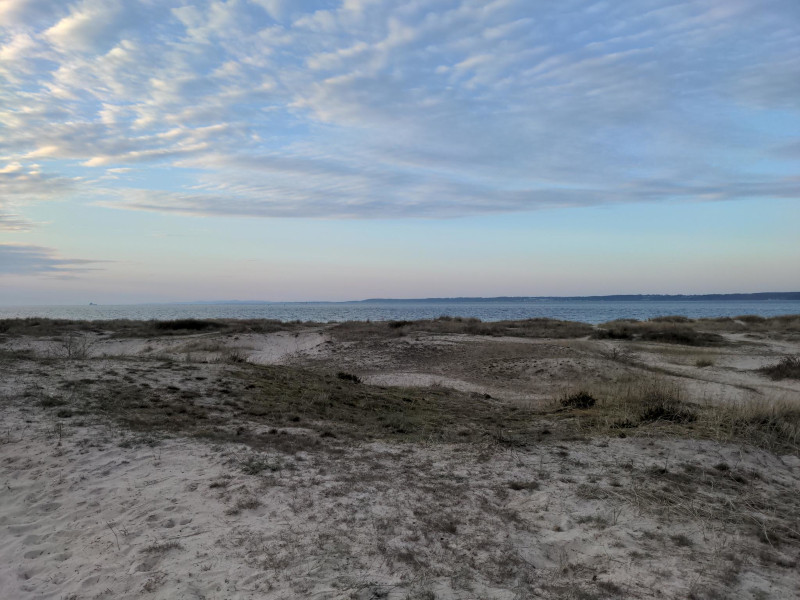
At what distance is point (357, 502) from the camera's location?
5.88m

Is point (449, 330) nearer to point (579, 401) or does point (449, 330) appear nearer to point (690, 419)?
point (579, 401)

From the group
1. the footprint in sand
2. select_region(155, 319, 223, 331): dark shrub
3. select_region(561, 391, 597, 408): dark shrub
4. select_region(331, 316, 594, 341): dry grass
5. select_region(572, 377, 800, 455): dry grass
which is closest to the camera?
the footprint in sand

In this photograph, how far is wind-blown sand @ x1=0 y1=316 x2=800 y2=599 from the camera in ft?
14.2

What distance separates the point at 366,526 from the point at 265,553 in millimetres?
1079

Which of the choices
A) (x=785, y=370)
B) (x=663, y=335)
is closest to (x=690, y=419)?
(x=785, y=370)

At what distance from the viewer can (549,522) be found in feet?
18.2

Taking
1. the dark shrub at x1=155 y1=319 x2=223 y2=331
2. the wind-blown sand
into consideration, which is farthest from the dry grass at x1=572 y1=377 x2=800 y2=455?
the dark shrub at x1=155 y1=319 x2=223 y2=331

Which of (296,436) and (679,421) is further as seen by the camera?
(679,421)

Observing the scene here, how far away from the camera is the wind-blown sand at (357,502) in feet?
14.2

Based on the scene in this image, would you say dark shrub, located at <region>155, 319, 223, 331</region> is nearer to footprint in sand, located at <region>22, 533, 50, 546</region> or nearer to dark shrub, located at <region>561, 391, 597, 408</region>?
dark shrub, located at <region>561, 391, 597, 408</region>

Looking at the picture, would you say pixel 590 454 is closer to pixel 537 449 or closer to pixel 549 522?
pixel 537 449

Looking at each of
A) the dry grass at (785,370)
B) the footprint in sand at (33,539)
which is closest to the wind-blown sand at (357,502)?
the footprint in sand at (33,539)

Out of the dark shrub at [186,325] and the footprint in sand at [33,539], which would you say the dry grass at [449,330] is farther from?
the footprint in sand at [33,539]

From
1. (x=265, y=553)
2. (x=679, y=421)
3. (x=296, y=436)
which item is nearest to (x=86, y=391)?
(x=296, y=436)
